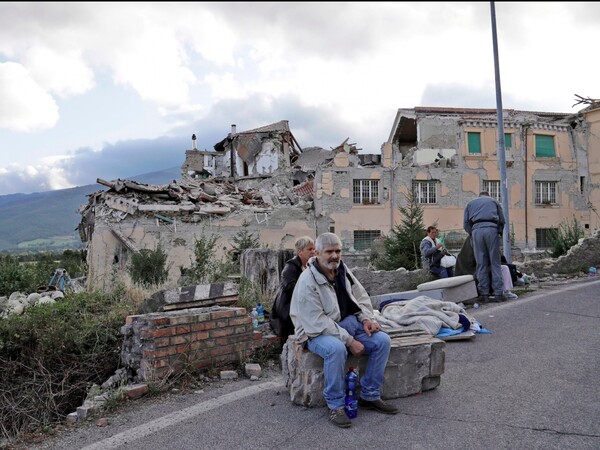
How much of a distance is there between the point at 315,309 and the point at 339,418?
36.7 inches

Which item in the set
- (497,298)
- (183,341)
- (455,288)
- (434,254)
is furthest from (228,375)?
(434,254)

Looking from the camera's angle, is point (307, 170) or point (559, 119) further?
point (307, 170)

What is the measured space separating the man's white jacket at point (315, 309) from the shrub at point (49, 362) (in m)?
2.66

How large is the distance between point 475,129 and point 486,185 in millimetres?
3690

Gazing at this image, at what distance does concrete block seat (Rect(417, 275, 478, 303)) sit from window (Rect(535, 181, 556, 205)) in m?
26.0

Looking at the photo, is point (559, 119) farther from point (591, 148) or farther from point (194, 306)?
point (194, 306)

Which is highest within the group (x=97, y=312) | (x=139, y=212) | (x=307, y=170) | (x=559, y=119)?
(x=559, y=119)

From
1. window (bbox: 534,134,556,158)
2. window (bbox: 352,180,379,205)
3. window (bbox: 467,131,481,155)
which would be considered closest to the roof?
window (bbox: 352,180,379,205)

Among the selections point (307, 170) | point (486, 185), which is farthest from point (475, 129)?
point (307, 170)

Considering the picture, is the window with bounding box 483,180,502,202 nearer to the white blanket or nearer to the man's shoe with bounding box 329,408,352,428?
the white blanket

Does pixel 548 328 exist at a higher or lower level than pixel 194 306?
lower

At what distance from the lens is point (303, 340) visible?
14.8 ft

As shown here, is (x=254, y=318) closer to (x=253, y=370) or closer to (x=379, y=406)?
(x=253, y=370)

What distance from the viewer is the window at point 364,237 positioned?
30219 mm
